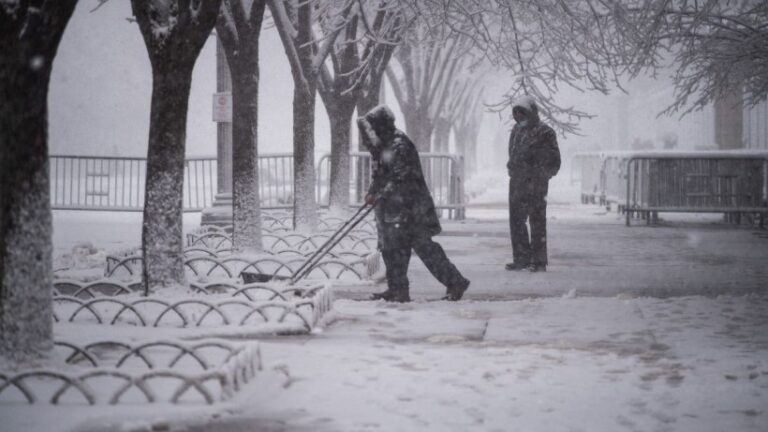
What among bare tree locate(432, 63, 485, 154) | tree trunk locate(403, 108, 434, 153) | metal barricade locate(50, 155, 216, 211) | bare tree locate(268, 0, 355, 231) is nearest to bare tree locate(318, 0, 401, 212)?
bare tree locate(268, 0, 355, 231)

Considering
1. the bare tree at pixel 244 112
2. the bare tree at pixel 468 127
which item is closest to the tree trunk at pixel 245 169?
the bare tree at pixel 244 112

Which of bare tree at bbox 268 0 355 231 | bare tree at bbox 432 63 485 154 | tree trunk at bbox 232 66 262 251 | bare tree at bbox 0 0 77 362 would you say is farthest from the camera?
bare tree at bbox 432 63 485 154

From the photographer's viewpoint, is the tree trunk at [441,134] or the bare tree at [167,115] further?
the tree trunk at [441,134]

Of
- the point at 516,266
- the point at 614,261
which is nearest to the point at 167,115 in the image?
the point at 516,266

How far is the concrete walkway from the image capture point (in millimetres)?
10562

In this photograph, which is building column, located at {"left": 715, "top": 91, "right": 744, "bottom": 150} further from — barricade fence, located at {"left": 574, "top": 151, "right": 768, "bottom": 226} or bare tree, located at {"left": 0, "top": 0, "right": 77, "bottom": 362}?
bare tree, located at {"left": 0, "top": 0, "right": 77, "bottom": 362}

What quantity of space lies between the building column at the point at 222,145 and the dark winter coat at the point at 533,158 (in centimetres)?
592

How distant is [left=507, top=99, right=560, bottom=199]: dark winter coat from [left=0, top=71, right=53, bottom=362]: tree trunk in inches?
259

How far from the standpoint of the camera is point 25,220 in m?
5.78

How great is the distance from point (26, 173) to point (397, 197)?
3943 millimetres

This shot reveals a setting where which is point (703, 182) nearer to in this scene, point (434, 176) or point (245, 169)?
point (434, 176)

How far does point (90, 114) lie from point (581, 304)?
2278 inches

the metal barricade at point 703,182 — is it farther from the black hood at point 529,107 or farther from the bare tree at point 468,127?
the bare tree at point 468,127

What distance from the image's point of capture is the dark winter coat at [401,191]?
29.9 feet
